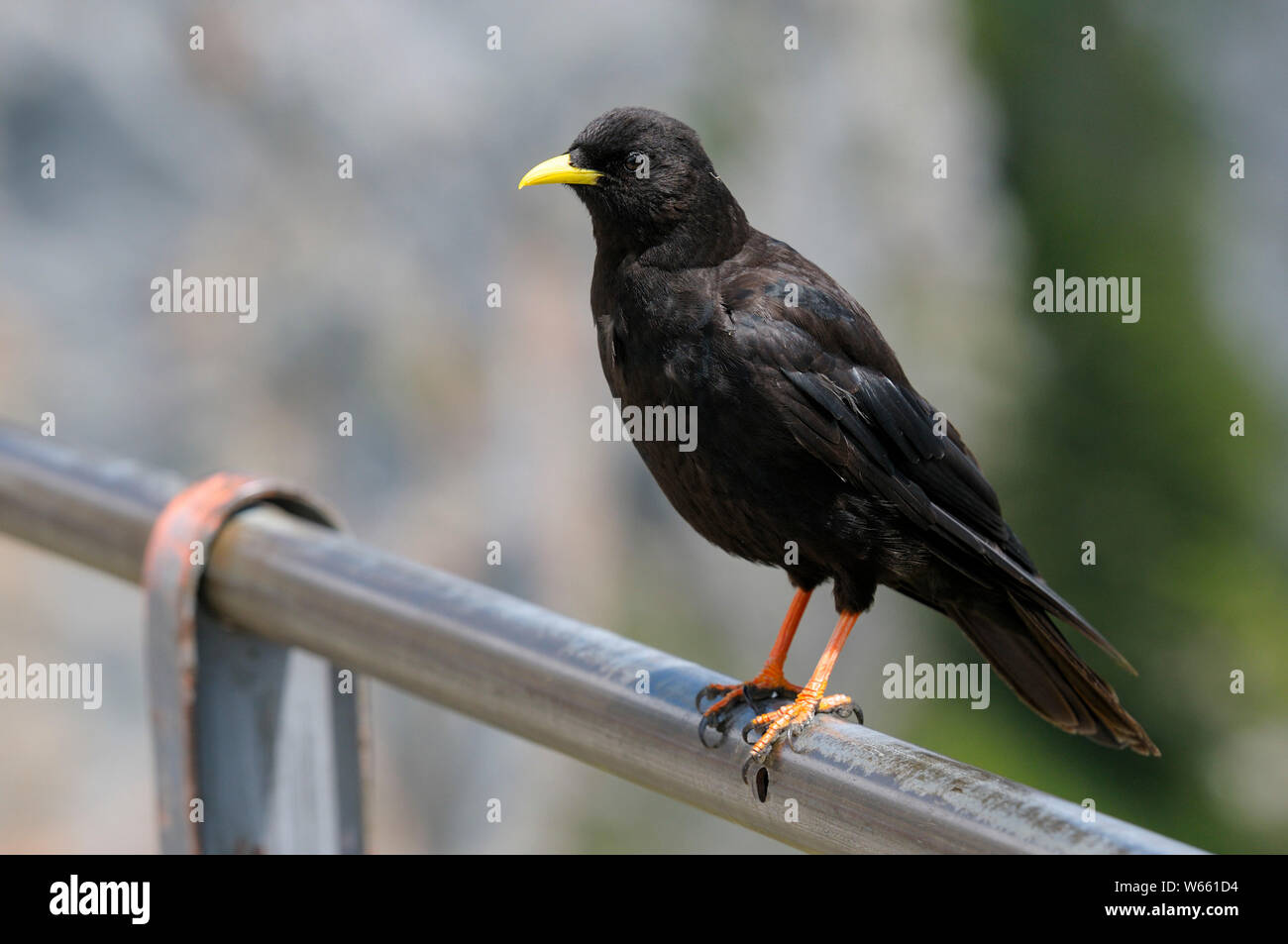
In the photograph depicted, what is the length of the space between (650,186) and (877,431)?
0.67 meters

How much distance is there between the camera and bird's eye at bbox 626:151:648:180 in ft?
9.82

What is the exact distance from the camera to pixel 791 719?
7.20 ft

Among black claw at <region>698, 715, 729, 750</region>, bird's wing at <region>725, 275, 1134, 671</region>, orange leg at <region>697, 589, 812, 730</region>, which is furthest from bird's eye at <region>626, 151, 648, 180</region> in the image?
black claw at <region>698, 715, 729, 750</region>

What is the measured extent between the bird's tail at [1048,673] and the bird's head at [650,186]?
0.96m

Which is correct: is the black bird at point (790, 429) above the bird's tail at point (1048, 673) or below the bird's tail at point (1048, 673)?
above

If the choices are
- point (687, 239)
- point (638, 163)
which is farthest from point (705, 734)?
point (638, 163)

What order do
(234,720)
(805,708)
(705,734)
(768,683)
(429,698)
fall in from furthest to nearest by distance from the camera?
(768,683) < (805,708) < (234,720) < (429,698) < (705,734)

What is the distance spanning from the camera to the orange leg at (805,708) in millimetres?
1944

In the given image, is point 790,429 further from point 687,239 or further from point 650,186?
point 650,186

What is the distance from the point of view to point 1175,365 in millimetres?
11227

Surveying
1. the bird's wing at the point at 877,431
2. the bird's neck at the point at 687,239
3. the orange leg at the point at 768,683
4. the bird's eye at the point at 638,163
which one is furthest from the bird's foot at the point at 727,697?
the bird's eye at the point at 638,163

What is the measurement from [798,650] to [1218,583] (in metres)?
3.57

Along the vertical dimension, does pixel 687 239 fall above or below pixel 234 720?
above

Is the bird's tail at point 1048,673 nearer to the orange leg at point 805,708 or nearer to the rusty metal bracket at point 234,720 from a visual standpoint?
the orange leg at point 805,708
